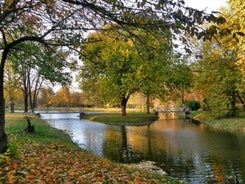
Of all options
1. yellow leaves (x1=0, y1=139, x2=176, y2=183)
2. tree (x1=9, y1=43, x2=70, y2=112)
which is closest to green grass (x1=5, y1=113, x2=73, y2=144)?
tree (x1=9, y1=43, x2=70, y2=112)

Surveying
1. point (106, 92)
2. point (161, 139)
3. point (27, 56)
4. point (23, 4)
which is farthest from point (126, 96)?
point (23, 4)

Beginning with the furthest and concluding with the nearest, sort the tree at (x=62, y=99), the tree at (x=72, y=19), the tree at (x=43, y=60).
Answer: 1. the tree at (x=62, y=99)
2. the tree at (x=43, y=60)
3. the tree at (x=72, y=19)

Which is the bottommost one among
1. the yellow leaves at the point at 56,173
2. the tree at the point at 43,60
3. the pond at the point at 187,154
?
the pond at the point at 187,154

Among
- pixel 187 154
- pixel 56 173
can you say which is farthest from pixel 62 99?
pixel 56 173

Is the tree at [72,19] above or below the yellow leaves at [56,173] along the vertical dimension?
above

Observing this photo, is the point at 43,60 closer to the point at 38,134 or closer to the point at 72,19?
the point at 72,19

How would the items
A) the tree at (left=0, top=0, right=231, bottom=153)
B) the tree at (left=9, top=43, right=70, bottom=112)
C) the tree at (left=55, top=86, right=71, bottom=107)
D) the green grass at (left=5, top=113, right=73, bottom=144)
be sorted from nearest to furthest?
the tree at (left=0, top=0, right=231, bottom=153)
the tree at (left=9, top=43, right=70, bottom=112)
the green grass at (left=5, top=113, right=73, bottom=144)
the tree at (left=55, top=86, right=71, bottom=107)

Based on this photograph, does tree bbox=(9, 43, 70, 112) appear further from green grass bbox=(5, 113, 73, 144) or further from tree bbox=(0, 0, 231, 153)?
green grass bbox=(5, 113, 73, 144)

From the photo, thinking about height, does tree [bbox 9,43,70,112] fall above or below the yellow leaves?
above

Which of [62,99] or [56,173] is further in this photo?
[62,99]

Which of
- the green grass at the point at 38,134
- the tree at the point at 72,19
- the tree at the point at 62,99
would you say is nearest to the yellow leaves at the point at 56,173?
the tree at the point at 72,19

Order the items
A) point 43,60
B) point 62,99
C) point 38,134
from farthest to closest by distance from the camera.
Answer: point 62,99 → point 38,134 → point 43,60

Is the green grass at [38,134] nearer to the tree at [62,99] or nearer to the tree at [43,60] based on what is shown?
the tree at [43,60]

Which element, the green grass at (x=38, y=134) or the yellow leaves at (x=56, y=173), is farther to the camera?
the green grass at (x=38, y=134)
